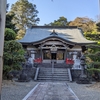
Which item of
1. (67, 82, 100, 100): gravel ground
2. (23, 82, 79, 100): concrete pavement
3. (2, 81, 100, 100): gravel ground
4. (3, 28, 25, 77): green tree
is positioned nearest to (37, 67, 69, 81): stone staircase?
(3, 28, 25, 77): green tree

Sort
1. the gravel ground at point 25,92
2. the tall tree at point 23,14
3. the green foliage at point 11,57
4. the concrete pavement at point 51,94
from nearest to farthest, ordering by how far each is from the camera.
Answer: the concrete pavement at point 51,94 < the gravel ground at point 25,92 < the green foliage at point 11,57 < the tall tree at point 23,14

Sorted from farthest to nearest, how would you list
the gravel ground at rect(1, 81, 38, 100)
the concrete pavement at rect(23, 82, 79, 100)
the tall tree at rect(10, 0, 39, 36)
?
1. the tall tree at rect(10, 0, 39, 36)
2. the gravel ground at rect(1, 81, 38, 100)
3. the concrete pavement at rect(23, 82, 79, 100)

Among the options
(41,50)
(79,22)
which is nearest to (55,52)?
(41,50)

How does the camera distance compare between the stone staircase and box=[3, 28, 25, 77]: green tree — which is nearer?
box=[3, 28, 25, 77]: green tree

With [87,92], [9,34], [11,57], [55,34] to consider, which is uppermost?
[55,34]

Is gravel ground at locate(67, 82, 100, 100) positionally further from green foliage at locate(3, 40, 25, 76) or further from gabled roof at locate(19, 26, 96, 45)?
gabled roof at locate(19, 26, 96, 45)

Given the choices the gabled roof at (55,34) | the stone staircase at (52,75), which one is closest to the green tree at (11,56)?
the stone staircase at (52,75)

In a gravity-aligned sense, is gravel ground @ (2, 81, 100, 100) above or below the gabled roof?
below

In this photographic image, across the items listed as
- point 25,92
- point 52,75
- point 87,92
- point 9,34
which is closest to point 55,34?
point 52,75

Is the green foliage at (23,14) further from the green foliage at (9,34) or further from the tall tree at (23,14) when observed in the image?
the green foliage at (9,34)

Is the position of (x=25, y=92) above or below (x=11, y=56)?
below

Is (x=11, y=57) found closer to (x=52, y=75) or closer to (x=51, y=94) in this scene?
(x=51, y=94)

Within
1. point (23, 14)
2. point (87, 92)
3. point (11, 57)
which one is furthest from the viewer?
point (23, 14)

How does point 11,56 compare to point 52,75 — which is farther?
point 52,75
